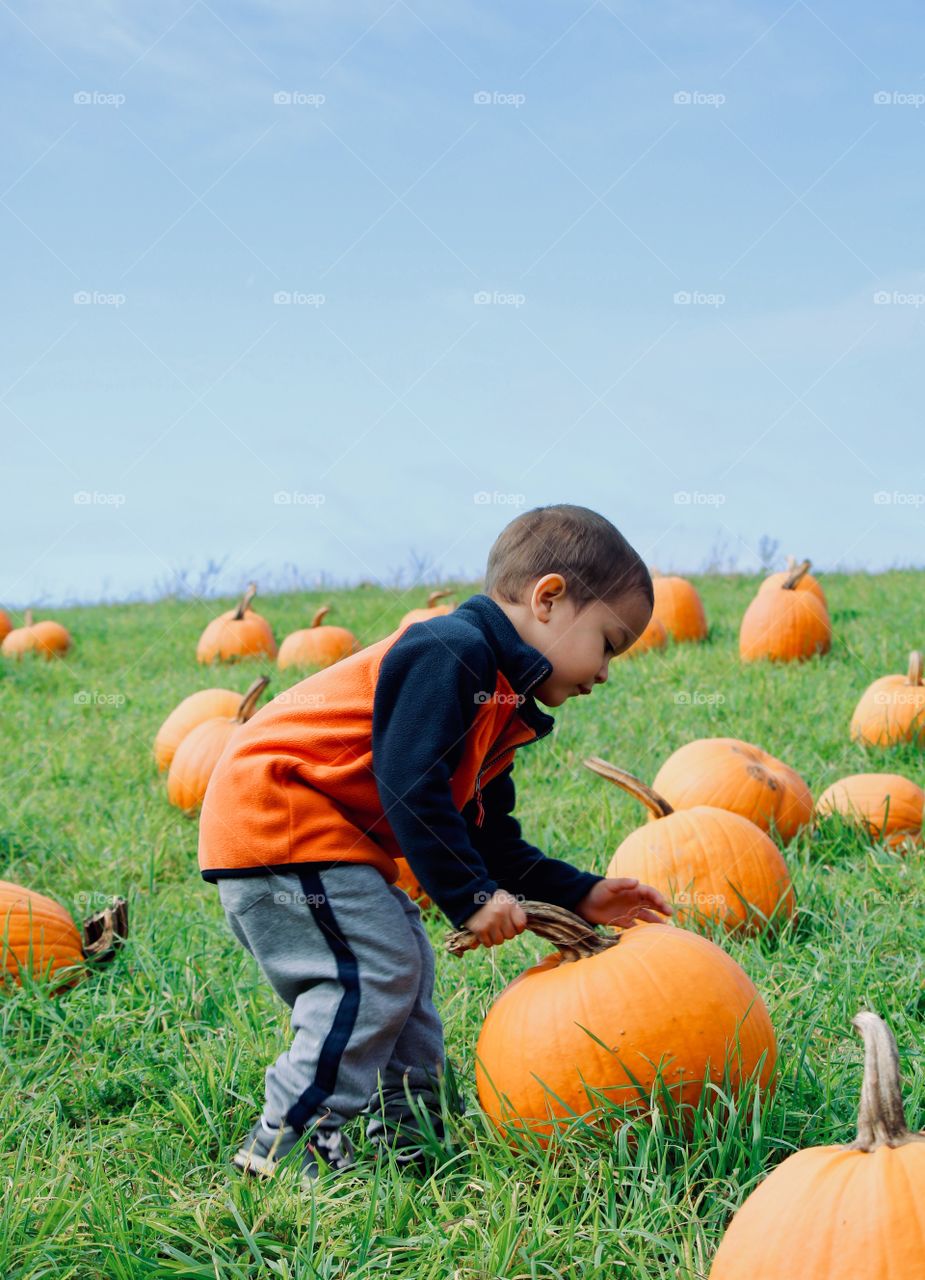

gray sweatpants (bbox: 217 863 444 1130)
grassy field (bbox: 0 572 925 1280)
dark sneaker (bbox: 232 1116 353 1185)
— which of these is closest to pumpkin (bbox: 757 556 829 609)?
grassy field (bbox: 0 572 925 1280)

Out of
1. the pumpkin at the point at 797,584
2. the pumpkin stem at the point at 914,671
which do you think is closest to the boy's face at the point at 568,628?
the pumpkin stem at the point at 914,671

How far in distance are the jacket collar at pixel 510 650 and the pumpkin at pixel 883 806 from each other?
2.48m

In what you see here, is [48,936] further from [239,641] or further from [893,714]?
[239,641]

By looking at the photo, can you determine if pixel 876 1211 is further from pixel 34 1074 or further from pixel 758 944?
pixel 34 1074

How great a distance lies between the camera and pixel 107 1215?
83.4 inches

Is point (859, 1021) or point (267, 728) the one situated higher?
point (267, 728)

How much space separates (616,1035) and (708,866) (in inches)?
56.3

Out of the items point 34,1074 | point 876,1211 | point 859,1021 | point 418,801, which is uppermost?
point 418,801

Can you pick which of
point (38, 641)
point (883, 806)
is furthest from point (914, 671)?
point (38, 641)

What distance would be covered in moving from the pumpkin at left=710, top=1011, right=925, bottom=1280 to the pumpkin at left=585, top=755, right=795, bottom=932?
174 cm

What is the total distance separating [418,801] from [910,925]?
1.88 meters

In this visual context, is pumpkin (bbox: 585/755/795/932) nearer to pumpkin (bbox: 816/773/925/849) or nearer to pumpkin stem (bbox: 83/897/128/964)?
pumpkin (bbox: 816/773/925/849)

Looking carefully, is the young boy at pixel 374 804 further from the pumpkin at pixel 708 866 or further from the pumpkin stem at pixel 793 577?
the pumpkin stem at pixel 793 577

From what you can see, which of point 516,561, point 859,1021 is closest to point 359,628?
point 516,561
